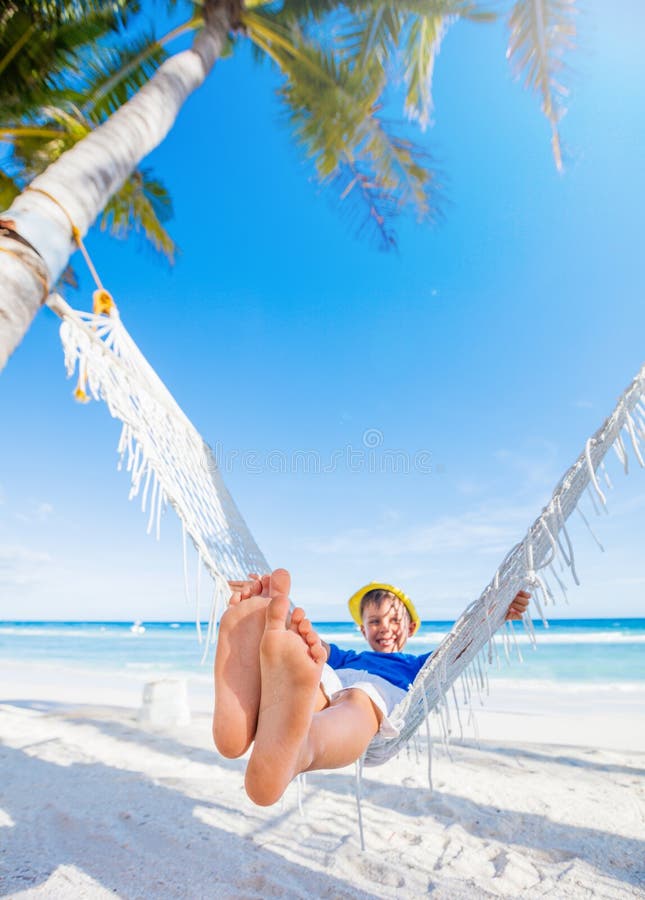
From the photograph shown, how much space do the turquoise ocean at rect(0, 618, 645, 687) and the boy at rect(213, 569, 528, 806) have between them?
140 inches

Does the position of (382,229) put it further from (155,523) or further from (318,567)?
(318,567)

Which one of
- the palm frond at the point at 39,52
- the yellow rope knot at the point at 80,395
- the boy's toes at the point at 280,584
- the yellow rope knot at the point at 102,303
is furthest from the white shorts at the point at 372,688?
the palm frond at the point at 39,52

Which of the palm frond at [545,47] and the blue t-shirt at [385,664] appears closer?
the blue t-shirt at [385,664]

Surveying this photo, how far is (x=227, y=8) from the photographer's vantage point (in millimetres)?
2574

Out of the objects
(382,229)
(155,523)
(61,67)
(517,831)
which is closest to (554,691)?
(517,831)

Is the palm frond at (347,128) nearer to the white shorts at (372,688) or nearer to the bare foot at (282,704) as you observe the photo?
the white shorts at (372,688)

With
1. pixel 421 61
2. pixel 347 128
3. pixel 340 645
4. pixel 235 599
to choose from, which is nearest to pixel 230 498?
pixel 235 599

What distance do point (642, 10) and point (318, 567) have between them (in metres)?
9.06

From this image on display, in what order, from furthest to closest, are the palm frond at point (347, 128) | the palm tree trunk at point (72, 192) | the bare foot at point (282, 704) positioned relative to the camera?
the palm frond at point (347, 128)
the palm tree trunk at point (72, 192)
the bare foot at point (282, 704)

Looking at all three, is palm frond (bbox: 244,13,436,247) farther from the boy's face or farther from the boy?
the boy

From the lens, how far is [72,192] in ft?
4.65

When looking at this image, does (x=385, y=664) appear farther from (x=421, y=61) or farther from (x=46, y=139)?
(x=46, y=139)

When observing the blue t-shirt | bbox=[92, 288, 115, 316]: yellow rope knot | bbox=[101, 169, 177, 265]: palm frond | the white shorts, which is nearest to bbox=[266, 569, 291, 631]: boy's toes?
the white shorts

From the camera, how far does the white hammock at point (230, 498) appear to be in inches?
40.8
